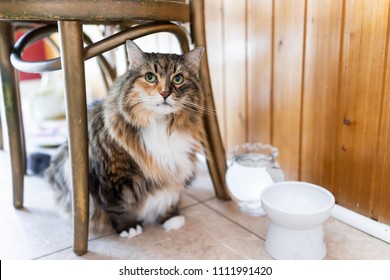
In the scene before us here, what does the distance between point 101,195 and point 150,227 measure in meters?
0.20

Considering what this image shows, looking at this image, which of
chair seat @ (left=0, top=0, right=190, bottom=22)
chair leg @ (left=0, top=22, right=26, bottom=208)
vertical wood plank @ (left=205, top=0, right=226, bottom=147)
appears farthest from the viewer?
vertical wood plank @ (left=205, top=0, right=226, bottom=147)

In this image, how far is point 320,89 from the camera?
1099 mm

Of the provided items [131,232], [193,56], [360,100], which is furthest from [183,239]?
[360,100]

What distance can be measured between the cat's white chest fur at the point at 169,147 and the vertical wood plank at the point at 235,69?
44 cm

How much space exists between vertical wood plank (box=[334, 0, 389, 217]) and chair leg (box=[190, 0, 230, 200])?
0.38 m

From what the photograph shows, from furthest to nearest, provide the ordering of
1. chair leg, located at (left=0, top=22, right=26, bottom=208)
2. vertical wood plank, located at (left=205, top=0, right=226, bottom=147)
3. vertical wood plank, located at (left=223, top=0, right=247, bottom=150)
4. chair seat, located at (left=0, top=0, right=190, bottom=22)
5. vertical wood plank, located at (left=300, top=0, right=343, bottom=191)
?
vertical wood plank, located at (left=205, top=0, right=226, bottom=147) → vertical wood plank, located at (left=223, top=0, right=247, bottom=150) → chair leg, located at (left=0, top=22, right=26, bottom=208) → vertical wood plank, located at (left=300, top=0, right=343, bottom=191) → chair seat, located at (left=0, top=0, right=190, bottom=22)

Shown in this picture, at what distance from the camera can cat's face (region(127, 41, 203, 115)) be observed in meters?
0.92

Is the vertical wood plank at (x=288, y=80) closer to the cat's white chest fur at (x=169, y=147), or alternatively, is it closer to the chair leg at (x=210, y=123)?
the chair leg at (x=210, y=123)

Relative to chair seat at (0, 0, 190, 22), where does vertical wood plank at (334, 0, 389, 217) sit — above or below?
below

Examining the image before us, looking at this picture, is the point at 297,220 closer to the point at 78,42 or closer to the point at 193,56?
the point at 193,56

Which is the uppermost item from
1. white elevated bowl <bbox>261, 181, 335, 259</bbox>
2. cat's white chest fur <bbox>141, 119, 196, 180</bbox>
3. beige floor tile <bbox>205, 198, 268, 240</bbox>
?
cat's white chest fur <bbox>141, 119, 196, 180</bbox>

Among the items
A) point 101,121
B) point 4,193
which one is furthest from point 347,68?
point 4,193

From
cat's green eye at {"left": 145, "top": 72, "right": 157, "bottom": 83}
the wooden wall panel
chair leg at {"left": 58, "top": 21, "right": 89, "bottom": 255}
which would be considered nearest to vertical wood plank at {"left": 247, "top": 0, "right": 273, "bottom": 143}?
the wooden wall panel

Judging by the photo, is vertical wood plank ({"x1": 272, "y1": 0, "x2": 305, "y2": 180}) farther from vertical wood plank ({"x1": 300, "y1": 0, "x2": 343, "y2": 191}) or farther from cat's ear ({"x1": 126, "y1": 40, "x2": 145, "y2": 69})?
cat's ear ({"x1": 126, "y1": 40, "x2": 145, "y2": 69})
